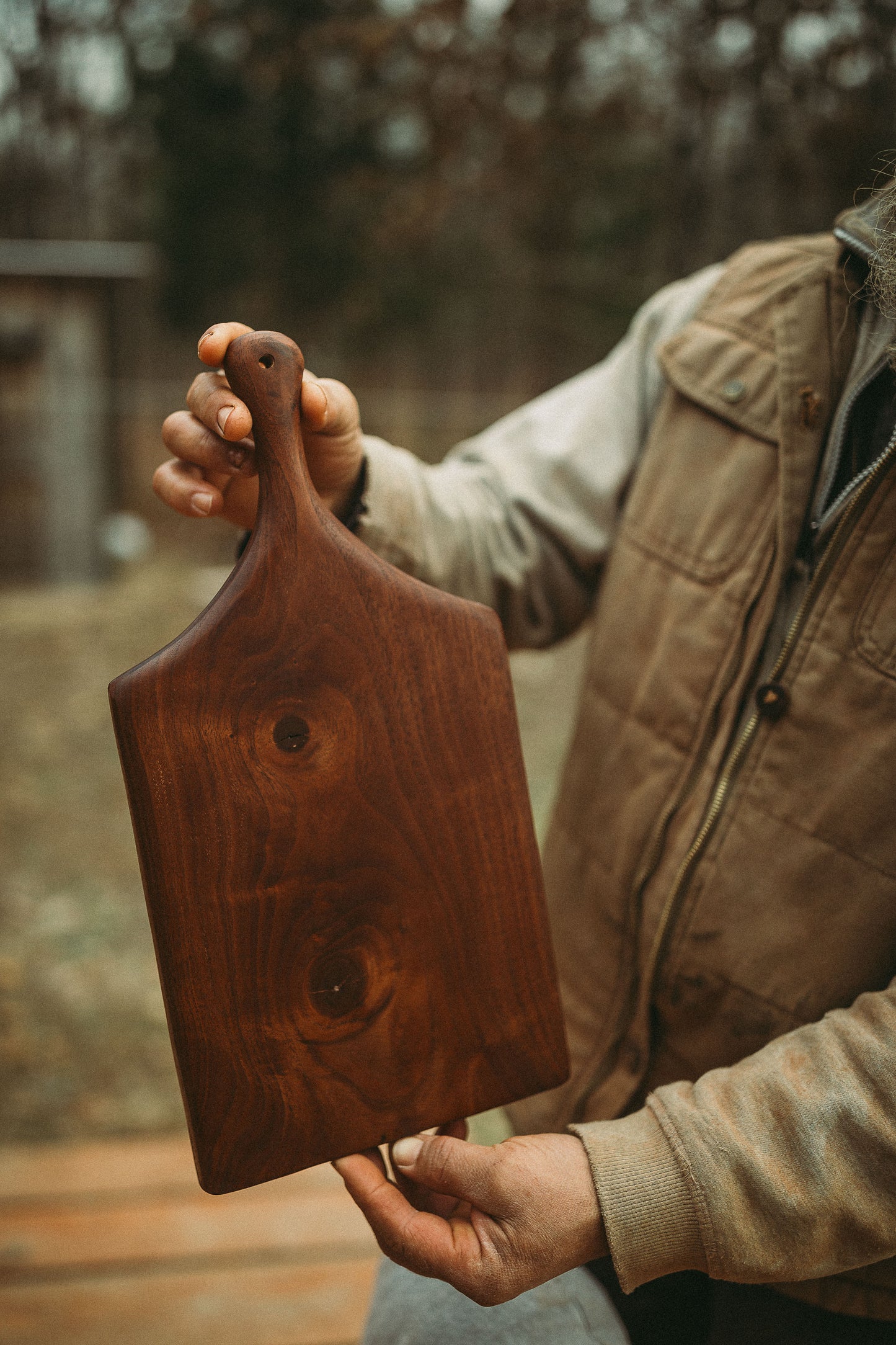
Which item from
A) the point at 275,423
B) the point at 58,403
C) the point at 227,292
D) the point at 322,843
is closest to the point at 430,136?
the point at 227,292

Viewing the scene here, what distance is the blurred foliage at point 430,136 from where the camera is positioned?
209 centimetres

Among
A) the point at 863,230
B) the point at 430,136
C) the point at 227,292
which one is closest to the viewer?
the point at 863,230

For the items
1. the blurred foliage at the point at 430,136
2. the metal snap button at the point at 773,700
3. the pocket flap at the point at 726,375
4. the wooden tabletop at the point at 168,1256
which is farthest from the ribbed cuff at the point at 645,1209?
the blurred foliage at the point at 430,136

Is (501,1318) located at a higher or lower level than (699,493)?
lower

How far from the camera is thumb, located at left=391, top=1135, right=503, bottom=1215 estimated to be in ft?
2.05

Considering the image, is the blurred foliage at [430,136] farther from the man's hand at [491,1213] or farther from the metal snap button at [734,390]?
the man's hand at [491,1213]

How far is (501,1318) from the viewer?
770 millimetres

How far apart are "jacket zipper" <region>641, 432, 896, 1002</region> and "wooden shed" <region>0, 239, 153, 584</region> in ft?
9.16

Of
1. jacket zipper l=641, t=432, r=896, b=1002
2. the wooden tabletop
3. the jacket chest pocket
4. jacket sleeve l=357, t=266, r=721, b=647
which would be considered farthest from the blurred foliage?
the wooden tabletop

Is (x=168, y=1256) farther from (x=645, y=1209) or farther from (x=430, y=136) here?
(x=430, y=136)

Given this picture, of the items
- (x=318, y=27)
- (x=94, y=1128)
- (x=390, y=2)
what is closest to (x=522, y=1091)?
(x=94, y=1128)

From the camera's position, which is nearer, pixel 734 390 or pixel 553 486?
pixel 734 390

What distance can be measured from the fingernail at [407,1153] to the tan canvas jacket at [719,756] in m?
0.11

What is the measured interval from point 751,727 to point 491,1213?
0.39 m
